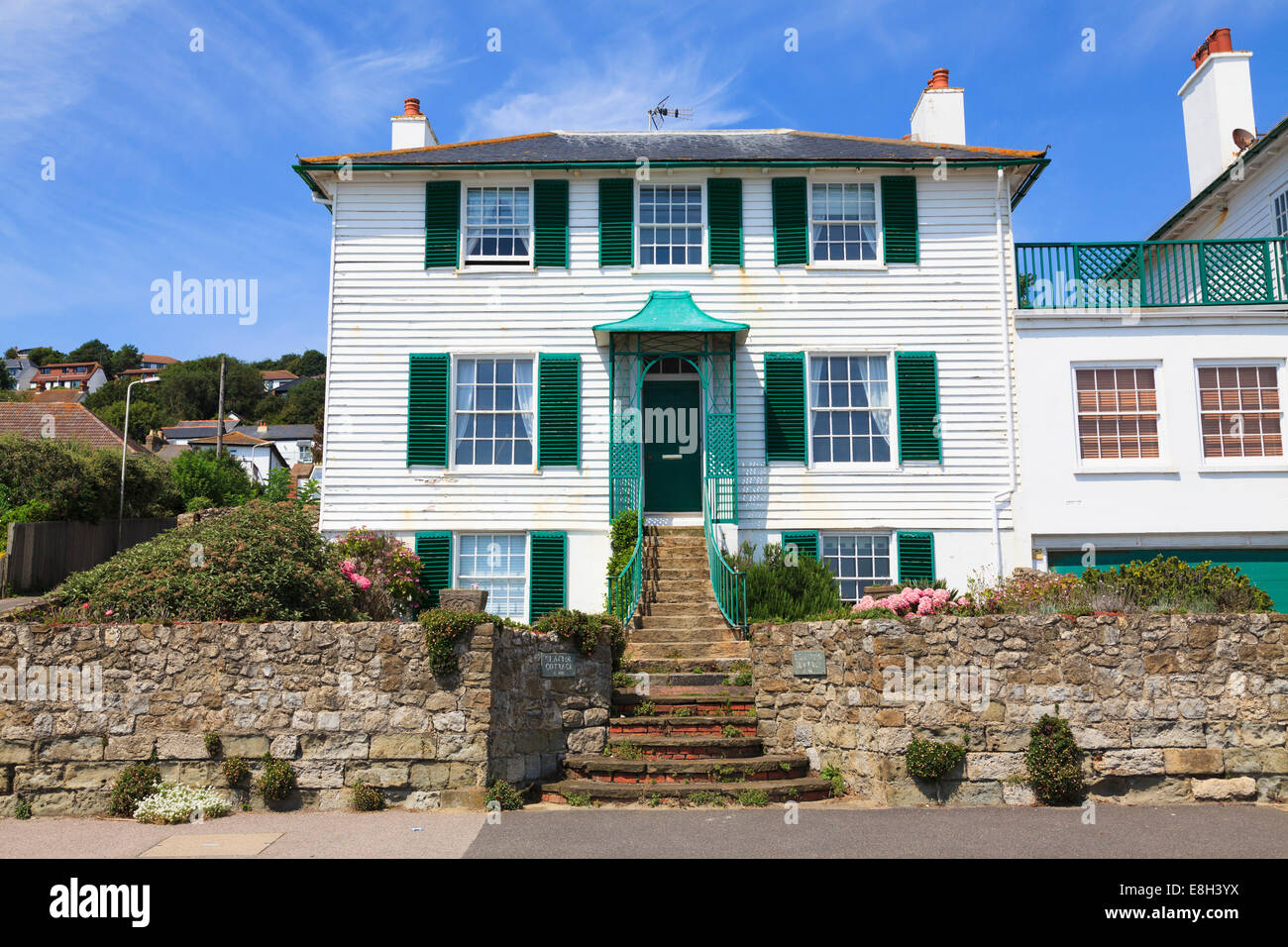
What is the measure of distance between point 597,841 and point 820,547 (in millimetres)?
7913

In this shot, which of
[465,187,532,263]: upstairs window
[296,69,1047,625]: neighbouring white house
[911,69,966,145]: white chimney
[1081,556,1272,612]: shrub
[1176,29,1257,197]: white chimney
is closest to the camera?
[1081,556,1272,612]: shrub

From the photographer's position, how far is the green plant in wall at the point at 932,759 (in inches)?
334

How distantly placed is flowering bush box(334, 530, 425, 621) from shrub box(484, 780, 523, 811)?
15.8 feet

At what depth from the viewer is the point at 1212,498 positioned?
Result: 1441cm

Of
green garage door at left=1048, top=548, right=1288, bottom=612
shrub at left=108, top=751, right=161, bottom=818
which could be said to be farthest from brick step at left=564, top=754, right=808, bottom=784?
green garage door at left=1048, top=548, right=1288, bottom=612

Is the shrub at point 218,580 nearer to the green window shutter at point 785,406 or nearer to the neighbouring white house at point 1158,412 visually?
the green window shutter at point 785,406

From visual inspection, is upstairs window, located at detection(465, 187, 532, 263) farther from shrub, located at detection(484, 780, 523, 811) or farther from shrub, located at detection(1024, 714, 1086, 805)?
shrub, located at detection(1024, 714, 1086, 805)

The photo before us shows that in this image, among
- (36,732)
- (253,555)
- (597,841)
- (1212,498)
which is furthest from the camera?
(1212,498)

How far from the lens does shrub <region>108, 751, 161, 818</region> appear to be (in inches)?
327

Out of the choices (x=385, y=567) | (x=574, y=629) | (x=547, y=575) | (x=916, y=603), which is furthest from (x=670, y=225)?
(x=574, y=629)

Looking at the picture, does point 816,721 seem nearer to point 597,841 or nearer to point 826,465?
point 597,841

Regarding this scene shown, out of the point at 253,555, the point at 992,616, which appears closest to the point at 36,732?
the point at 253,555

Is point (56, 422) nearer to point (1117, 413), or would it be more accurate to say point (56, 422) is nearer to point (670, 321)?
point (670, 321)

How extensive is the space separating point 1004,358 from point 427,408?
29.3ft
